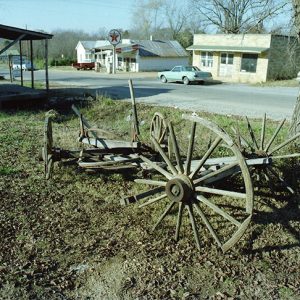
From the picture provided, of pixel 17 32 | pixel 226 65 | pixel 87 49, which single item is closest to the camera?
pixel 17 32

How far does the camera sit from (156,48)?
48062 mm

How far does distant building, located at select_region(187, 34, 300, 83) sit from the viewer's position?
100 feet

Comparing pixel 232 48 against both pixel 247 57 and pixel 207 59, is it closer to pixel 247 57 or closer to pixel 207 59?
pixel 247 57

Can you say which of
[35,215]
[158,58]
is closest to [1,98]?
[35,215]

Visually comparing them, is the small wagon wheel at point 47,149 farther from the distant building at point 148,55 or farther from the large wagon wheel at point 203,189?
the distant building at point 148,55

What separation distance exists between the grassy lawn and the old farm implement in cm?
13

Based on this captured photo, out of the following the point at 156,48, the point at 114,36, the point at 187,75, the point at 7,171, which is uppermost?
the point at 114,36

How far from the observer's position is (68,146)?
366 inches

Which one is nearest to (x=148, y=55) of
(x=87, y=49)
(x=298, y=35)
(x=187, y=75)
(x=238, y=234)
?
(x=187, y=75)

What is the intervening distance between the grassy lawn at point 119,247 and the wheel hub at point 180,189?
668 mm

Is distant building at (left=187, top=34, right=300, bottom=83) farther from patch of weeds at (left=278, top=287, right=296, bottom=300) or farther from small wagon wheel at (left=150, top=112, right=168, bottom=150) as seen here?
patch of weeds at (left=278, top=287, right=296, bottom=300)

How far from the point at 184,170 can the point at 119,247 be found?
120 cm

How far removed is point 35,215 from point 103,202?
3.35 ft

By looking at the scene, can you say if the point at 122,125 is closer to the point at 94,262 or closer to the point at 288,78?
the point at 94,262
